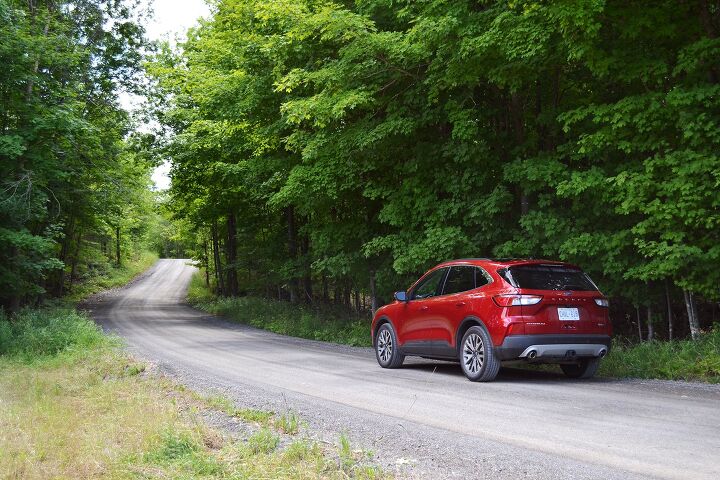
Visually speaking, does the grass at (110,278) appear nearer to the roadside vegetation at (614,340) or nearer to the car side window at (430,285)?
the roadside vegetation at (614,340)

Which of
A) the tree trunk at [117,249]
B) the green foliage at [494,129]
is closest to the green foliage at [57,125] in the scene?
the green foliage at [494,129]

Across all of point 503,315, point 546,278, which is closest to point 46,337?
point 503,315

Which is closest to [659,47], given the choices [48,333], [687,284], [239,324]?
[687,284]

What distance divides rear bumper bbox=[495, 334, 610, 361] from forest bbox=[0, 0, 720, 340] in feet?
7.23

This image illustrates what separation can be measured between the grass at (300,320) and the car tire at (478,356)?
6.57 metres

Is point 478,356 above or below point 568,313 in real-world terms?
below

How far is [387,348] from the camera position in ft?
36.0

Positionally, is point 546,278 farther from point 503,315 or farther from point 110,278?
point 110,278

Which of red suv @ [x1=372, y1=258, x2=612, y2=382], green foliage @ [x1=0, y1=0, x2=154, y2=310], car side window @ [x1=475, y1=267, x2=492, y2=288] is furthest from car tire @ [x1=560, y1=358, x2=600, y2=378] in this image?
green foliage @ [x1=0, y1=0, x2=154, y2=310]

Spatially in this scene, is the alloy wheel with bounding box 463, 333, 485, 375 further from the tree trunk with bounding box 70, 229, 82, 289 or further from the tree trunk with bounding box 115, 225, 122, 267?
the tree trunk with bounding box 115, 225, 122, 267

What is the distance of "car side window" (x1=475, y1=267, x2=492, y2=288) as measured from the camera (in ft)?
28.8

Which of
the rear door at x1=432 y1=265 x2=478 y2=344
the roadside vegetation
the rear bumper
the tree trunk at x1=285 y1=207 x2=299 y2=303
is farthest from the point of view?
the tree trunk at x1=285 y1=207 x2=299 y2=303

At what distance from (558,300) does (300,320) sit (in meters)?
13.1

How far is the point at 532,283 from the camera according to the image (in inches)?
330
